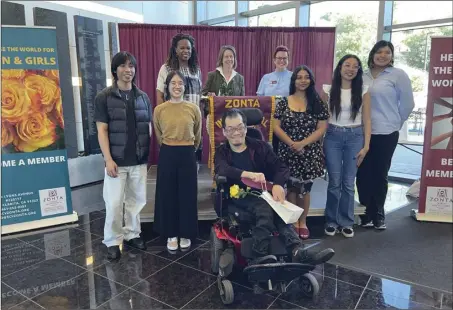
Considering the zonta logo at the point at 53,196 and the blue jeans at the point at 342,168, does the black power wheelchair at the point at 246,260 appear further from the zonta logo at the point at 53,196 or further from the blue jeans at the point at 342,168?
the zonta logo at the point at 53,196

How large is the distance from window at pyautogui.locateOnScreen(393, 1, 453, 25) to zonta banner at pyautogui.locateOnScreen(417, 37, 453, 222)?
54cm

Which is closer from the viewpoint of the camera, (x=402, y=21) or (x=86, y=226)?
(x=86, y=226)

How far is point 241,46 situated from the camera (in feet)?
16.6

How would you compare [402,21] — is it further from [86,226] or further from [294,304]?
[86,226]

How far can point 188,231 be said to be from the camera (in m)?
2.86

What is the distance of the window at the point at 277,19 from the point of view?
19.4 feet

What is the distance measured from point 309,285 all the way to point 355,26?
13.5 ft

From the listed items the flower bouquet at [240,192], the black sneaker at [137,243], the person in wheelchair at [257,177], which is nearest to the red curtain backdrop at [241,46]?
the black sneaker at [137,243]

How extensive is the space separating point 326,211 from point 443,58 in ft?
5.25

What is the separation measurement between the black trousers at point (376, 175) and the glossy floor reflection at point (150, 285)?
92 centimetres

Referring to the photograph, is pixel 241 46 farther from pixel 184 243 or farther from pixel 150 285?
pixel 150 285

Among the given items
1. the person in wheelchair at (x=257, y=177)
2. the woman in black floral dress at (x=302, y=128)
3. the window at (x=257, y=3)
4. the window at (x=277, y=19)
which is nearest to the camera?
the person in wheelchair at (x=257, y=177)

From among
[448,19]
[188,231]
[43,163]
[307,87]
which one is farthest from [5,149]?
[448,19]

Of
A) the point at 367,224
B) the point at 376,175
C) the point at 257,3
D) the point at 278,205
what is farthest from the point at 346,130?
the point at 257,3
